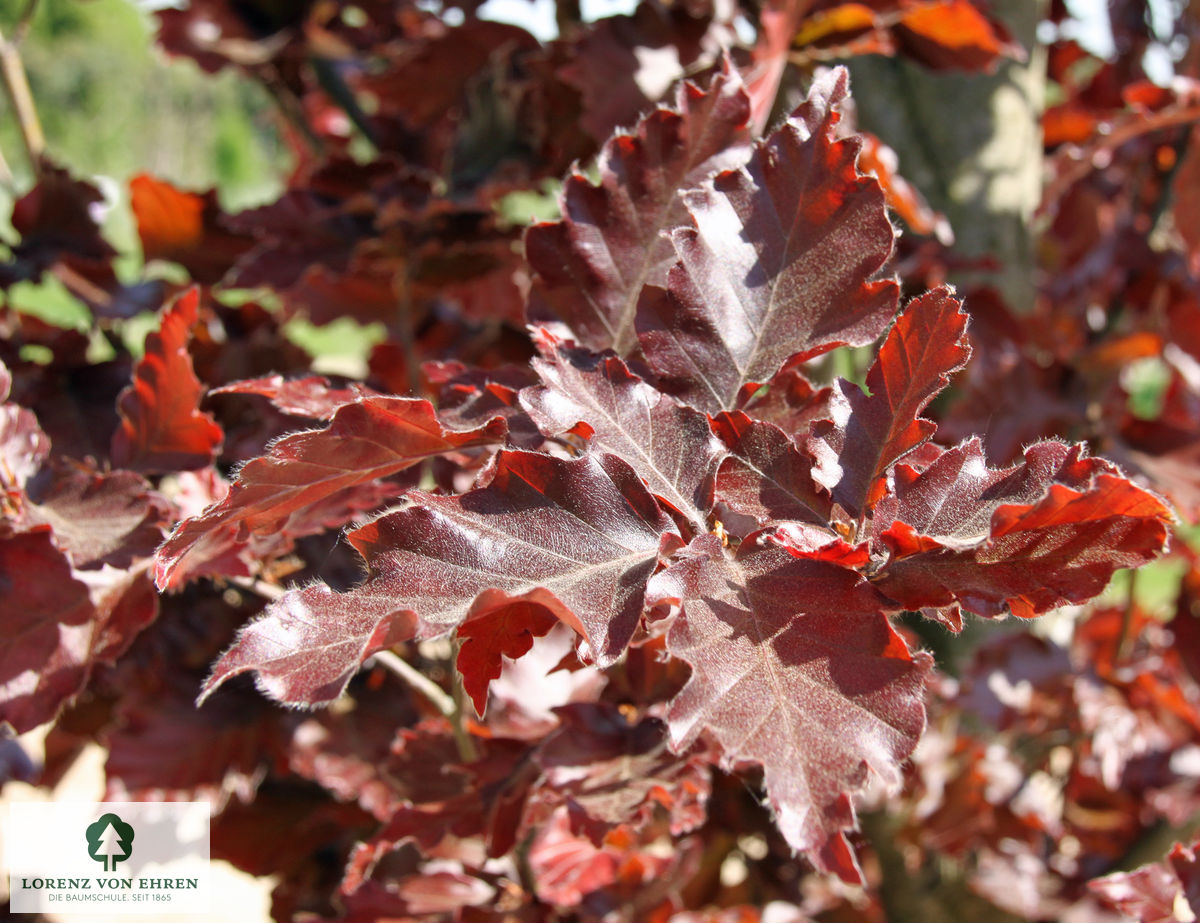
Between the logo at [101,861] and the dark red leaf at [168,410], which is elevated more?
the dark red leaf at [168,410]

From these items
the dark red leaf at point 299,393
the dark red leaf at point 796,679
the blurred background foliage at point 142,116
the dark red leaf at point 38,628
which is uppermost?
the dark red leaf at point 299,393

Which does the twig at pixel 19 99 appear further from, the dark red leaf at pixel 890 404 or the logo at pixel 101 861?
the dark red leaf at pixel 890 404

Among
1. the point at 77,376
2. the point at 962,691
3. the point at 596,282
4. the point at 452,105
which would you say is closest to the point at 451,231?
the point at 452,105

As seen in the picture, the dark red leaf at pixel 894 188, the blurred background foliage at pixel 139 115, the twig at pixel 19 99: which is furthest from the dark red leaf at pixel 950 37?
the blurred background foliage at pixel 139 115

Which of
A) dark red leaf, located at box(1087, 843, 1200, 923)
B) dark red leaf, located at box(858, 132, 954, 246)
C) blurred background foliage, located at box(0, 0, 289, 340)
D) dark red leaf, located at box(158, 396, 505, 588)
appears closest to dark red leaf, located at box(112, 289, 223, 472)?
dark red leaf, located at box(158, 396, 505, 588)

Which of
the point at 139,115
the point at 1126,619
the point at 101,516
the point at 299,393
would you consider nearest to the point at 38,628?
the point at 101,516

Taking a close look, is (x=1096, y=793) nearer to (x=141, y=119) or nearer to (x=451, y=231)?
(x=451, y=231)

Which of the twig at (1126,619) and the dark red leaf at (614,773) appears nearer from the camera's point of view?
the dark red leaf at (614,773)
